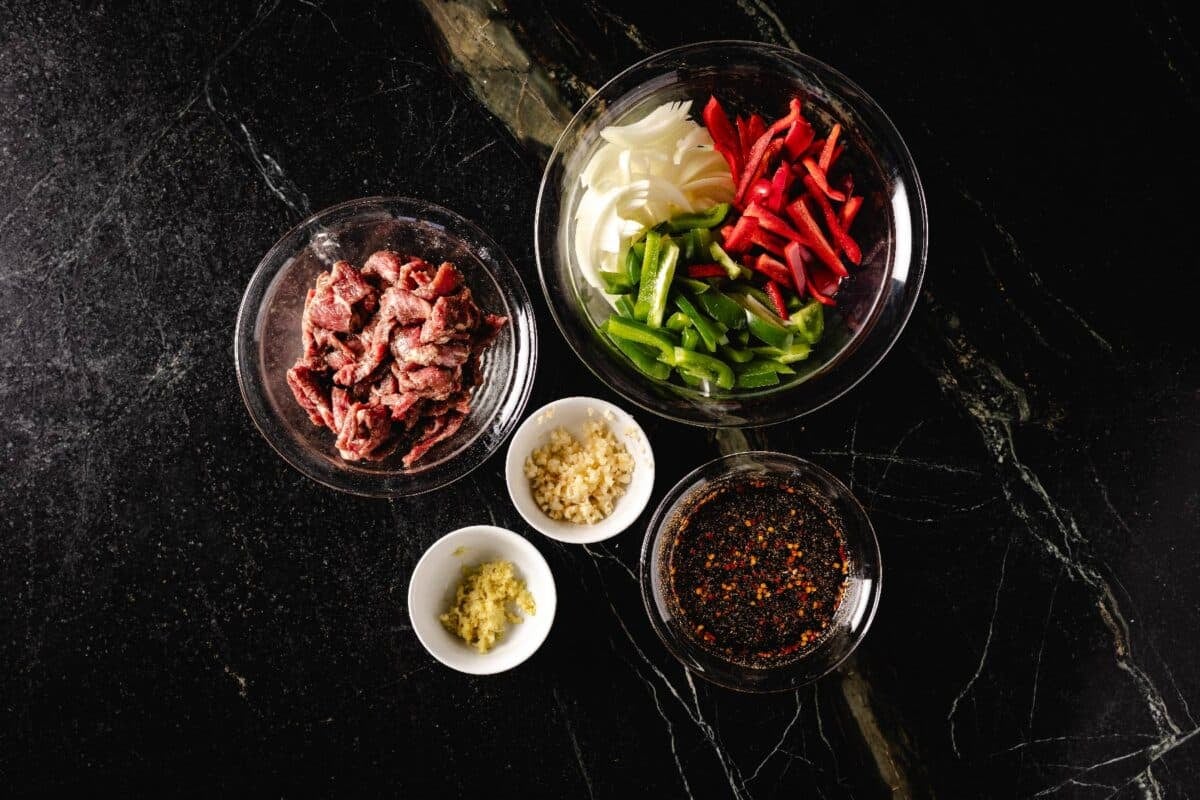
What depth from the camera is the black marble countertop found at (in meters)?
2.09

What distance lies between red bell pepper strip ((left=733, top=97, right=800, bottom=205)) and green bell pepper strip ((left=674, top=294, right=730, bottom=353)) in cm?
27

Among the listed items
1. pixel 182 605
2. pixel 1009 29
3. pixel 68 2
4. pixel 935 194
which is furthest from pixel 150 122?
pixel 1009 29

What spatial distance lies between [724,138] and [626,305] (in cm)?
44

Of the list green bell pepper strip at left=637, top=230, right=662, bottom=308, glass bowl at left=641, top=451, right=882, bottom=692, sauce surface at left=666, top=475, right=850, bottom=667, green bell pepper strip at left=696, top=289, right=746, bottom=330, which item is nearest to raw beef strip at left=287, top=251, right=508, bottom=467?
green bell pepper strip at left=637, top=230, right=662, bottom=308

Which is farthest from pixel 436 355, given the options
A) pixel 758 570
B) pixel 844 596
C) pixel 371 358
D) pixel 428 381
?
pixel 844 596

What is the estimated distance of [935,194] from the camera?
2096mm

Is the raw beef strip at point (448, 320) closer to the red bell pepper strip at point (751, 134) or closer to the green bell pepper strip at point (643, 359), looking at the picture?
the green bell pepper strip at point (643, 359)

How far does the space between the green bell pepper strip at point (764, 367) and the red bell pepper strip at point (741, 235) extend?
261mm

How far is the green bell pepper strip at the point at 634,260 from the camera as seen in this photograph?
1787mm

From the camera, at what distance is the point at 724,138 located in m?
1.81

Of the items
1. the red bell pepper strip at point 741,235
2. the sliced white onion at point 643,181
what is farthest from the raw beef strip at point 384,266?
the red bell pepper strip at point 741,235

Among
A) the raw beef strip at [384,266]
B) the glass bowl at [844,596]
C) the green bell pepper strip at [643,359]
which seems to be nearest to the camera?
the green bell pepper strip at [643,359]

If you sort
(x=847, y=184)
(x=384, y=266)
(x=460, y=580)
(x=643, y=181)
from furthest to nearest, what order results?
1. (x=460, y=580)
2. (x=384, y=266)
3. (x=847, y=184)
4. (x=643, y=181)

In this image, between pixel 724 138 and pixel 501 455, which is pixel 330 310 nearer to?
pixel 501 455
